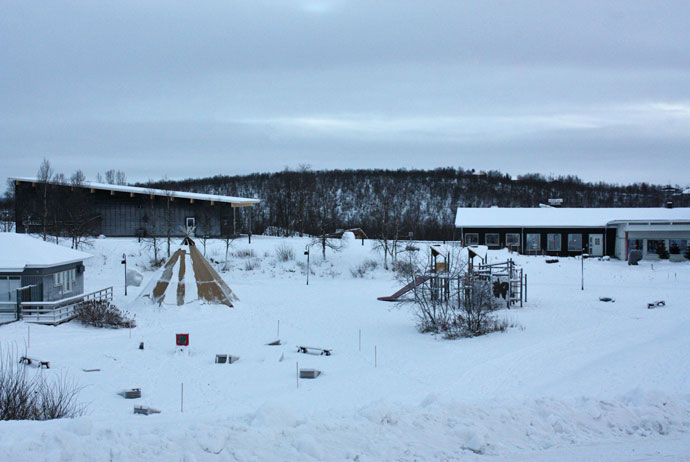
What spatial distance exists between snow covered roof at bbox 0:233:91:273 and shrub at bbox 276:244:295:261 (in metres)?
18.1

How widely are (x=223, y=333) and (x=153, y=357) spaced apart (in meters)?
4.24

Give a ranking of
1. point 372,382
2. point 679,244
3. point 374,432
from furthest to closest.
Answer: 1. point 679,244
2. point 372,382
3. point 374,432

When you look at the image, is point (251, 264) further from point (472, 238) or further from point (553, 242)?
point (553, 242)

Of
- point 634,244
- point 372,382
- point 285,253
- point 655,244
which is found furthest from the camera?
point 285,253

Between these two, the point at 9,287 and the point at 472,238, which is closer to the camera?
the point at 9,287

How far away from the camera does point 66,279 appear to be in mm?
25750

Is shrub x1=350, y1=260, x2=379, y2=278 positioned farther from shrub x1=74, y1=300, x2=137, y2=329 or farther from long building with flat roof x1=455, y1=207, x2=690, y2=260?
shrub x1=74, y1=300, x2=137, y2=329

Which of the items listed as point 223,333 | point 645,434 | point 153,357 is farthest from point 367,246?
point 645,434

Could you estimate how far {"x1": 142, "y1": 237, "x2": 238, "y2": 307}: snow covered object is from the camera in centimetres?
2634

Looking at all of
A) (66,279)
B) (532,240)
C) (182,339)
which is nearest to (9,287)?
(66,279)

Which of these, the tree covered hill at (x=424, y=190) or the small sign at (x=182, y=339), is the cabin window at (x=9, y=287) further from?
the tree covered hill at (x=424, y=190)

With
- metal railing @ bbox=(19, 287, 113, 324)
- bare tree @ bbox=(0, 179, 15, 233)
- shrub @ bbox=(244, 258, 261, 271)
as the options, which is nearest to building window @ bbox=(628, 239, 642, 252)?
shrub @ bbox=(244, 258, 261, 271)

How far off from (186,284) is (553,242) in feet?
97.9

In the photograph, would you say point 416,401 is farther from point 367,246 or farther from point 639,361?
point 367,246
